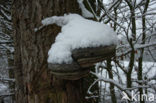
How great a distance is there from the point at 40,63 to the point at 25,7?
16.7 inches

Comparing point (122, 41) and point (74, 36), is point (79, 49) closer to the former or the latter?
point (74, 36)

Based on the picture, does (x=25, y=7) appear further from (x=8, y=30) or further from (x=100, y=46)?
(x=8, y=30)

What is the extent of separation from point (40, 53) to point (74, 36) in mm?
318

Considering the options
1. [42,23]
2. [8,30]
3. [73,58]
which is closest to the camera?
[73,58]

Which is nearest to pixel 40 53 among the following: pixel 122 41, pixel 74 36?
pixel 74 36

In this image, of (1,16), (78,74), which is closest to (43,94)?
(78,74)

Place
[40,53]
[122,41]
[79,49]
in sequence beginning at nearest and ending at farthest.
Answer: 1. [79,49]
2. [40,53]
3. [122,41]

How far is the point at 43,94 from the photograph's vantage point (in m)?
1.04

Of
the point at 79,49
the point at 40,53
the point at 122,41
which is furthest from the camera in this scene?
the point at 122,41

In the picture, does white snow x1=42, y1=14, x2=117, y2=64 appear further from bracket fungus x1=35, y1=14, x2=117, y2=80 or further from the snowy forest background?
the snowy forest background

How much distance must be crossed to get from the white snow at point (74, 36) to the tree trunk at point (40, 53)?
7 centimetres

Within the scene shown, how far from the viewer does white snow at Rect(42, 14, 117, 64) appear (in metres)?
0.81

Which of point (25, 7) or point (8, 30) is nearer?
point (25, 7)

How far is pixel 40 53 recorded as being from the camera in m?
1.04
